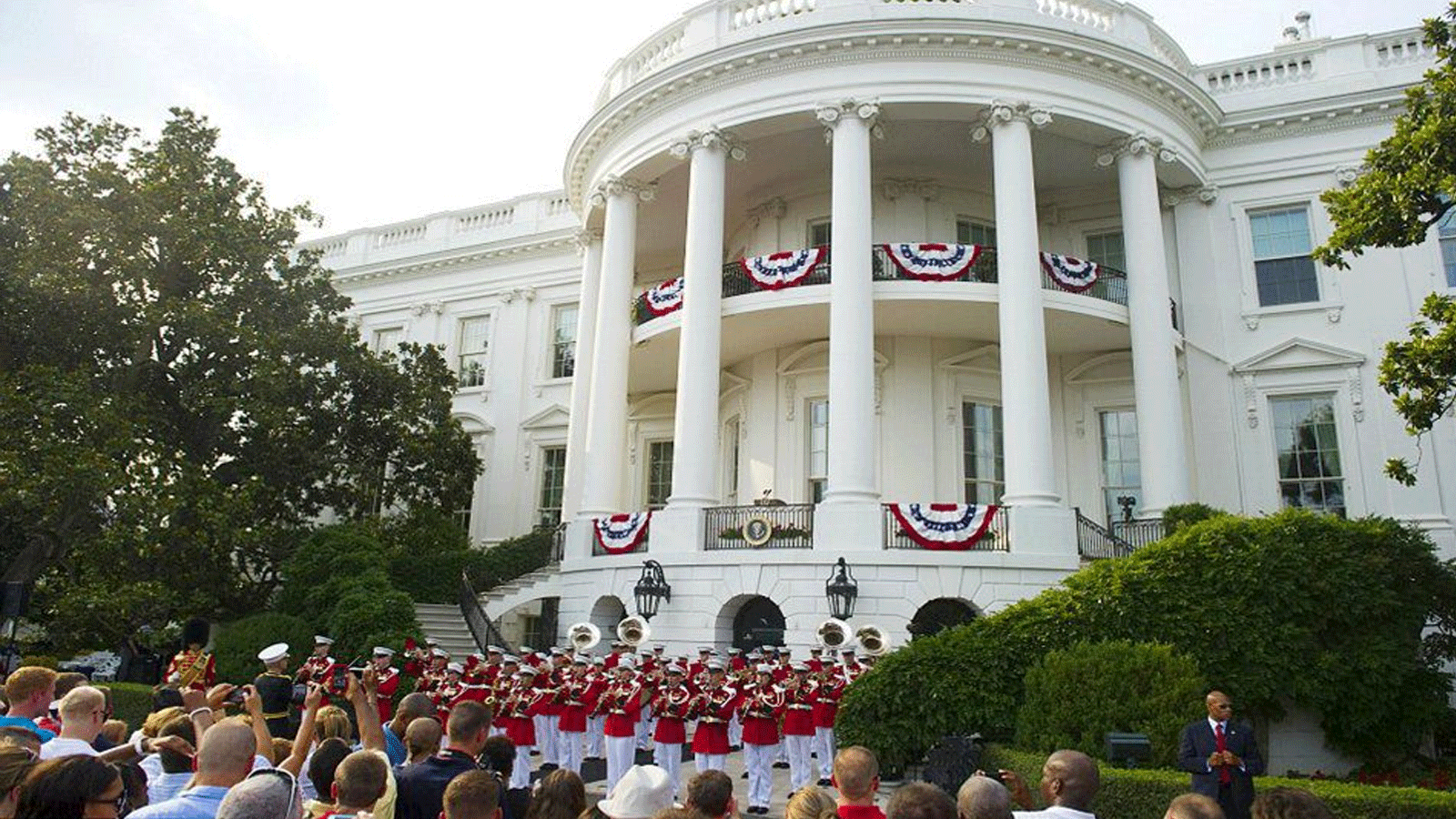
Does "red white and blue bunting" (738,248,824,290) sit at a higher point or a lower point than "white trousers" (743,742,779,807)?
higher

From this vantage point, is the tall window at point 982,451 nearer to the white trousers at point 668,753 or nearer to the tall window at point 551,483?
the white trousers at point 668,753

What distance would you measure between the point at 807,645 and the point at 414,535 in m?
10.8

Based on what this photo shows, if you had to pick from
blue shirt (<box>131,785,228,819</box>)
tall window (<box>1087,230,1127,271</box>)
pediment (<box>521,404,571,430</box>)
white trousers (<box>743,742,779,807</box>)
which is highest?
tall window (<box>1087,230,1127,271</box>)

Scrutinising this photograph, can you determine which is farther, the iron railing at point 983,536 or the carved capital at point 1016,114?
the carved capital at point 1016,114

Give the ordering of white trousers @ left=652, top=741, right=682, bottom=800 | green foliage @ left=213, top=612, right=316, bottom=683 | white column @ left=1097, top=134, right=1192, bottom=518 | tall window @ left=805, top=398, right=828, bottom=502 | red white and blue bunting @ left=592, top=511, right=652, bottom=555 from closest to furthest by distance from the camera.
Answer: white trousers @ left=652, top=741, right=682, bottom=800 → green foliage @ left=213, top=612, right=316, bottom=683 → white column @ left=1097, top=134, right=1192, bottom=518 → red white and blue bunting @ left=592, top=511, right=652, bottom=555 → tall window @ left=805, top=398, right=828, bottom=502

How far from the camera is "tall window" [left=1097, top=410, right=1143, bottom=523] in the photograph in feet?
66.8

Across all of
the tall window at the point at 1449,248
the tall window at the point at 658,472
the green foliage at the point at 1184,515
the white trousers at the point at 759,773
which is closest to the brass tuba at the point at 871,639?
the white trousers at the point at 759,773

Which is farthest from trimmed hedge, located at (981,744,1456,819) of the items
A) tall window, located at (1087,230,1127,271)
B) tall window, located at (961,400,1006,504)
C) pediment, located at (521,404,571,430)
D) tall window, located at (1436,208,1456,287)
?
pediment, located at (521,404,571,430)

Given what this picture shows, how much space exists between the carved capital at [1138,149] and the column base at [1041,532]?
7.61m

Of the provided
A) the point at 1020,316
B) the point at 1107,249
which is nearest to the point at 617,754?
the point at 1020,316

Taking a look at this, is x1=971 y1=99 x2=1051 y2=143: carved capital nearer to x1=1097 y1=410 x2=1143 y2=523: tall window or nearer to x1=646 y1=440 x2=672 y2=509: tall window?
x1=1097 y1=410 x2=1143 y2=523: tall window

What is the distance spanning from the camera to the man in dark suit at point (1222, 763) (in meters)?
7.72

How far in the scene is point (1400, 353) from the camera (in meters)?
10.8

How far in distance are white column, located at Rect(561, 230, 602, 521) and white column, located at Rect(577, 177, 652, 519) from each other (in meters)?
1.59
